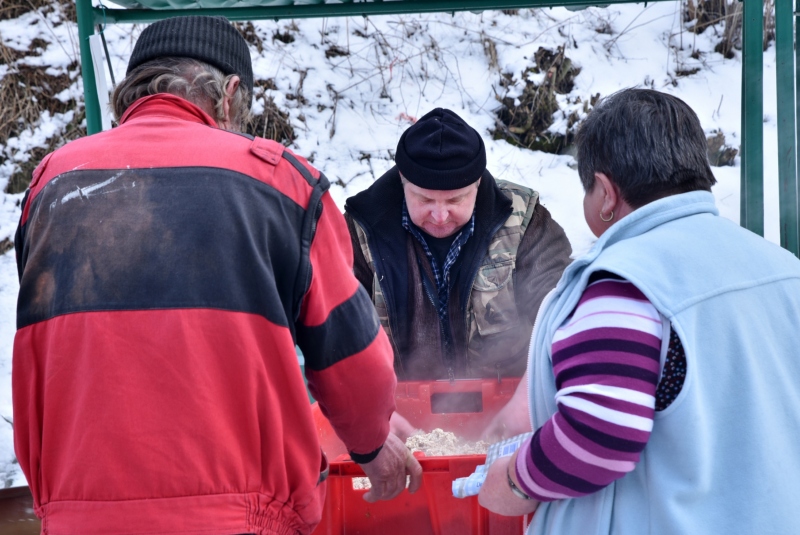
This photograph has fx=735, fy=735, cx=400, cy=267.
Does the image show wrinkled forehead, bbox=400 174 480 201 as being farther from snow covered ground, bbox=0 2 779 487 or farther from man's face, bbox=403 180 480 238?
snow covered ground, bbox=0 2 779 487

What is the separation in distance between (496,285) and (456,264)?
0.17 meters

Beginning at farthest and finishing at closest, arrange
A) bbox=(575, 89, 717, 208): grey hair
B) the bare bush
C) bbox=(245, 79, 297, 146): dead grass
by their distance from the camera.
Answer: the bare bush < bbox=(245, 79, 297, 146): dead grass < bbox=(575, 89, 717, 208): grey hair

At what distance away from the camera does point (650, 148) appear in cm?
137

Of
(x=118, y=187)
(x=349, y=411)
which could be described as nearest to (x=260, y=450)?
(x=349, y=411)

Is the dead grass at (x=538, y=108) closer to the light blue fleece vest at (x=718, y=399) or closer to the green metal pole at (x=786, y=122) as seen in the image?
the green metal pole at (x=786, y=122)

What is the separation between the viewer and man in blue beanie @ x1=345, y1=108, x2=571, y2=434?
2703 mm

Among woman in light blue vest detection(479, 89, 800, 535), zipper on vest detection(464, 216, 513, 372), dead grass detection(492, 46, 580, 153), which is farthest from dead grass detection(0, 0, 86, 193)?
woman in light blue vest detection(479, 89, 800, 535)

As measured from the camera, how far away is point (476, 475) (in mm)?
1600

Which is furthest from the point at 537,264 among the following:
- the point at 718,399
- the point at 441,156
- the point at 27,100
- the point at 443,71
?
the point at 27,100

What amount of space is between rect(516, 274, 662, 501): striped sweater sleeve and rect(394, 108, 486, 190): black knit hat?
133 centimetres

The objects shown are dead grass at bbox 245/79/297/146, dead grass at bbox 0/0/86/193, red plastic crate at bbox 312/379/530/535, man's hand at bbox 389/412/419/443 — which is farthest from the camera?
dead grass at bbox 245/79/297/146

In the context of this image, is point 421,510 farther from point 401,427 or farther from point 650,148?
point 650,148

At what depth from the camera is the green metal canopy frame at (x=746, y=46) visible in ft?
9.20

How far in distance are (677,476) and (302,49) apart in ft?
21.9
